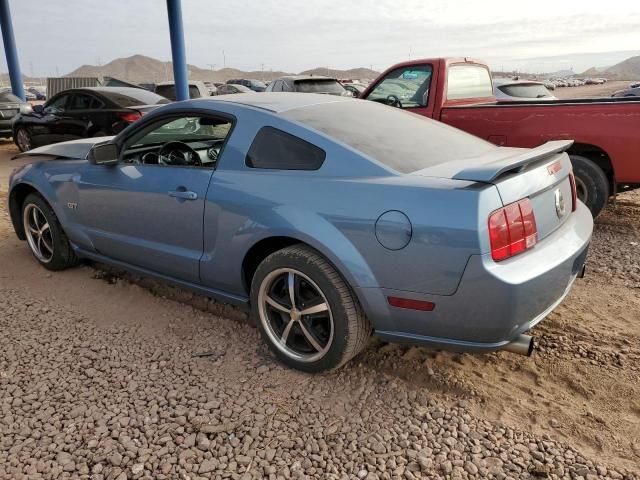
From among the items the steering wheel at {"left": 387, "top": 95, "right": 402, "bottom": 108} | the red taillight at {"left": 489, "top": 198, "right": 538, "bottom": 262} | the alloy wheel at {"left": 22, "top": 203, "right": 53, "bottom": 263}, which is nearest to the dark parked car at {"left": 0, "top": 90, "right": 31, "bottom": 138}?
the alloy wheel at {"left": 22, "top": 203, "right": 53, "bottom": 263}

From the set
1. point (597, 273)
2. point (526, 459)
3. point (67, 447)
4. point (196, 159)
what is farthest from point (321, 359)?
point (597, 273)

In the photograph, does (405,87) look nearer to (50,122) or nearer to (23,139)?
(50,122)

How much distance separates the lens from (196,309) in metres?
3.83

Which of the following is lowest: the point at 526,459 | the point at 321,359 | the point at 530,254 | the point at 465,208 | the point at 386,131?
the point at 526,459

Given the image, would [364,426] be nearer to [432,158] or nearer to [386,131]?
[432,158]

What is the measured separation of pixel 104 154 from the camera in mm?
3676

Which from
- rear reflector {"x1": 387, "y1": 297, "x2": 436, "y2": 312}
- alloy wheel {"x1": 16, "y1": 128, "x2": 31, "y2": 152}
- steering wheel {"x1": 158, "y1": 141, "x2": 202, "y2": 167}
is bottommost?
rear reflector {"x1": 387, "y1": 297, "x2": 436, "y2": 312}

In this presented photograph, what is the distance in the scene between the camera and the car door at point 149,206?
10.7ft

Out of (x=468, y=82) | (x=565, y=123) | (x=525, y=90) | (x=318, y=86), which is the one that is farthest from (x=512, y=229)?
(x=318, y=86)

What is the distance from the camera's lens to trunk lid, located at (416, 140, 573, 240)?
2.41 metres

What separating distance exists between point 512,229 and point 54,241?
372 cm

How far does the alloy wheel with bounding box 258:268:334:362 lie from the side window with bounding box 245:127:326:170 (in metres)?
0.59

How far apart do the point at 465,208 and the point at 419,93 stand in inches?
168

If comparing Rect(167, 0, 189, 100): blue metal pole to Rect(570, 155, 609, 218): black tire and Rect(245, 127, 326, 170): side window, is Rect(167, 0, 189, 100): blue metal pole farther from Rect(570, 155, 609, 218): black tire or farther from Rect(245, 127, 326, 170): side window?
Rect(245, 127, 326, 170): side window
